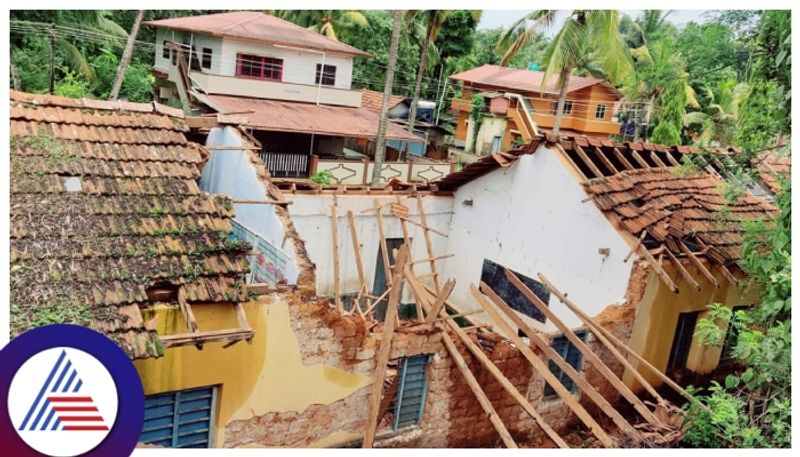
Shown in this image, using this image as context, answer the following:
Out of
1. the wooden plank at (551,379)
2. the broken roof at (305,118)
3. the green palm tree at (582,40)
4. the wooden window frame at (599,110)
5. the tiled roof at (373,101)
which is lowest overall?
the wooden plank at (551,379)

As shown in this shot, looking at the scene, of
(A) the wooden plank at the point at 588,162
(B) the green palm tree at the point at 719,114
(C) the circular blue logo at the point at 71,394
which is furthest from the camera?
(B) the green palm tree at the point at 719,114

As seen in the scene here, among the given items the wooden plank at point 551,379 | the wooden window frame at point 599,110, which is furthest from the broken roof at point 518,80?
the wooden plank at point 551,379

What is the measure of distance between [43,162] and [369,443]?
5.44 m

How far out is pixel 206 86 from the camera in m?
25.0

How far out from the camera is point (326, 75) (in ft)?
90.1

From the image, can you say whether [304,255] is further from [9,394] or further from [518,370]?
[9,394]

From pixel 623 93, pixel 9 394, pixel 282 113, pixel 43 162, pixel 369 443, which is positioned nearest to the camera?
pixel 9 394

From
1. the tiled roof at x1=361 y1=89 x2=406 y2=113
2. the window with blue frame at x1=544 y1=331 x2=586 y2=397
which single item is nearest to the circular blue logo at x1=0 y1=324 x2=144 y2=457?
the window with blue frame at x1=544 y1=331 x2=586 y2=397

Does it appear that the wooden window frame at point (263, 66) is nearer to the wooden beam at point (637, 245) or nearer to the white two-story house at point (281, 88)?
the white two-story house at point (281, 88)

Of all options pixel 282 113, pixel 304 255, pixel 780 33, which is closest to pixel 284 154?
pixel 282 113

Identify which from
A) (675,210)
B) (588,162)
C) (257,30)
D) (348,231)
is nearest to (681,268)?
(675,210)

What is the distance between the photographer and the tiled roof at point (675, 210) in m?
12.8

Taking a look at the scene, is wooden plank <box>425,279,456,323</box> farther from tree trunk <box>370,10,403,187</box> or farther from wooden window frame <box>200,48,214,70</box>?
wooden window frame <box>200,48,214,70</box>

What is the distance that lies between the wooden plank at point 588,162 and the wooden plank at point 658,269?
5.99 ft
